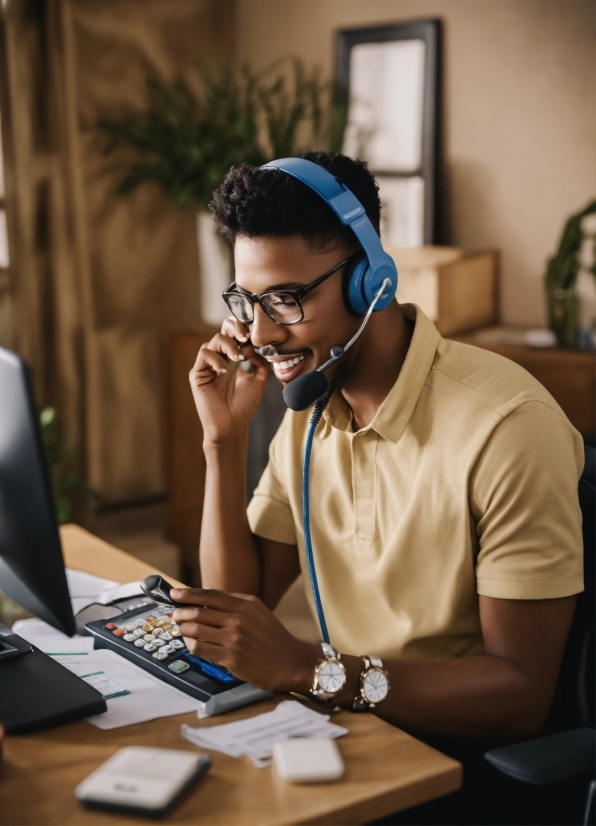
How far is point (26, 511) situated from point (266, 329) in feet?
1.37

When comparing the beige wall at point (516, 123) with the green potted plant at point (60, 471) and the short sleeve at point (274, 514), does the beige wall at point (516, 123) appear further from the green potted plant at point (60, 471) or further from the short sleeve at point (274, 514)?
the short sleeve at point (274, 514)

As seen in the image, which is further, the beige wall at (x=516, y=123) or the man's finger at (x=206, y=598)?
the beige wall at (x=516, y=123)

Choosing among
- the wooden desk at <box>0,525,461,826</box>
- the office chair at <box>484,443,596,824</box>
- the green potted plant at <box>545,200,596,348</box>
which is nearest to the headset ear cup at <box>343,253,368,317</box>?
the office chair at <box>484,443,596,824</box>

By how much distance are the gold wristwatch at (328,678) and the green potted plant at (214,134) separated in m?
2.22

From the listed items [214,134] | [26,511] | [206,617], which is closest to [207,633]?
[206,617]

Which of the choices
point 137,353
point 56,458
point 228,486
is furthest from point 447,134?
point 228,486

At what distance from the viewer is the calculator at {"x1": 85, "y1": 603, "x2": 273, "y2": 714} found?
109 cm

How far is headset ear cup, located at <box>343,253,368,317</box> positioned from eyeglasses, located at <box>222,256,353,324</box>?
0.01 m

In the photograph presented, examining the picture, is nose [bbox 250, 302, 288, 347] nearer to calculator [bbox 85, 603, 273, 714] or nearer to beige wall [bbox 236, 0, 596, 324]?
calculator [bbox 85, 603, 273, 714]

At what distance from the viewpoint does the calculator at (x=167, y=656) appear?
1092 millimetres

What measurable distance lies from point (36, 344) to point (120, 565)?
1870 mm

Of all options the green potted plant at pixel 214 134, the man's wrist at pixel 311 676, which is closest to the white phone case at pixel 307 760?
the man's wrist at pixel 311 676

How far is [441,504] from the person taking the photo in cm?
127

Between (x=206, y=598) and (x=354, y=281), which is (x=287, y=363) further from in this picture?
(x=206, y=598)
